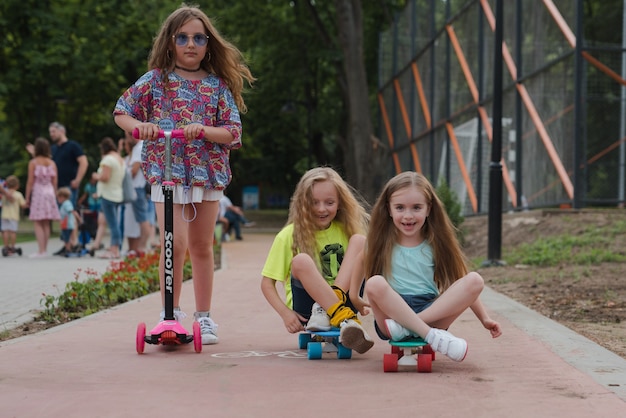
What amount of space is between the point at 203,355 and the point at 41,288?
5094 mm

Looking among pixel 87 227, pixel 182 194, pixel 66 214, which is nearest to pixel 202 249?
pixel 182 194

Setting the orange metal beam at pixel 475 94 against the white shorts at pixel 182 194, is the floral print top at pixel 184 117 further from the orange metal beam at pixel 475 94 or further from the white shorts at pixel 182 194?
the orange metal beam at pixel 475 94

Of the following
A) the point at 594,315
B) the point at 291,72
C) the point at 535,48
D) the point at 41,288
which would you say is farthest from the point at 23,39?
the point at 594,315

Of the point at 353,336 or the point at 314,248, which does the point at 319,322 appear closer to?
the point at 353,336

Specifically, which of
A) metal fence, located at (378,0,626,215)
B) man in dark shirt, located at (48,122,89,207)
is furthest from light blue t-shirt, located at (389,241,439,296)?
man in dark shirt, located at (48,122,89,207)

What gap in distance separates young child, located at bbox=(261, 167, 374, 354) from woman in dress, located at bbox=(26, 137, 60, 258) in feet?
34.3

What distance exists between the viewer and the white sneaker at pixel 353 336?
531 centimetres

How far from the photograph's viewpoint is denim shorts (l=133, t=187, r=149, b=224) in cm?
1518

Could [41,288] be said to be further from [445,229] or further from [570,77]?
[570,77]

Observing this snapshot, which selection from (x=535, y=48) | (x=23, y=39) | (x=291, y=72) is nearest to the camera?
(x=535, y=48)

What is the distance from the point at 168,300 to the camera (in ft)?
19.4

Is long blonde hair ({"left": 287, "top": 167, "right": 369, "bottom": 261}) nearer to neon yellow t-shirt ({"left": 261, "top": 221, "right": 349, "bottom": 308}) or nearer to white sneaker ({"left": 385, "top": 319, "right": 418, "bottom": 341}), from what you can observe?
neon yellow t-shirt ({"left": 261, "top": 221, "right": 349, "bottom": 308})

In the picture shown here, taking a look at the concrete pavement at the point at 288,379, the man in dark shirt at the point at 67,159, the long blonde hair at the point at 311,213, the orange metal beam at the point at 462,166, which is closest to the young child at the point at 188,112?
the long blonde hair at the point at 311,213

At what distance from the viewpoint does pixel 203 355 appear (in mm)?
5781
